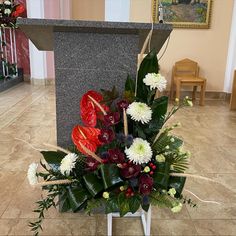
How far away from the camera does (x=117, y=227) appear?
1531mm

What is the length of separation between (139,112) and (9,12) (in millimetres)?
5268

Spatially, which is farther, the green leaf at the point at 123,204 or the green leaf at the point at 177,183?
the green leaf at the point at 177,183

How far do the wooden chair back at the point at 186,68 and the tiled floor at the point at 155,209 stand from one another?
0.99m

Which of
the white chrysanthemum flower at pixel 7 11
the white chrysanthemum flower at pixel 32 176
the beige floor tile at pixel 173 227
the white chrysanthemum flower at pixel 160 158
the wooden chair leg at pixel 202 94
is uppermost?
the white chrysanthemum flower at pixel 7 11

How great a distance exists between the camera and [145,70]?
50.2 inches

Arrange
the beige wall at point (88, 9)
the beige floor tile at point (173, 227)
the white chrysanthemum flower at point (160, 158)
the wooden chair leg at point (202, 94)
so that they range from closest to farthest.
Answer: the white chrysanthemum flower at point (160, 158) < the beige floor tile at point (173, 227) < the wooden chair leg at point (202, 94) < the beige wall at point (88, 9)

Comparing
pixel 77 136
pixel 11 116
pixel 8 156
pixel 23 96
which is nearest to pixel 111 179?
pixel 77 136

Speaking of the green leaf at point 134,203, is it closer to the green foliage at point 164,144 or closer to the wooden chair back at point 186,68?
the green foliage at point 164,144

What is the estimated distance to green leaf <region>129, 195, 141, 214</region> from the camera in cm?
112

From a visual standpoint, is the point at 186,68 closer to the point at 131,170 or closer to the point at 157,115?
the point at 157,115

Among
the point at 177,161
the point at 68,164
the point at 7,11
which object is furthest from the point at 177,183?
the point at 7,11

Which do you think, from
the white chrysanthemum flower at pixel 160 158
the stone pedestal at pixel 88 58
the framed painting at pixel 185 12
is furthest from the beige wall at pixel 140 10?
the white chrysanthemum flower at pixel 160 158

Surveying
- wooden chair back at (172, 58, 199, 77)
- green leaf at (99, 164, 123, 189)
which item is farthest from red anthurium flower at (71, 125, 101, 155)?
wooden chair back at (172, 58, 199, 77)

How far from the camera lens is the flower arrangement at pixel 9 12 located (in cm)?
548
